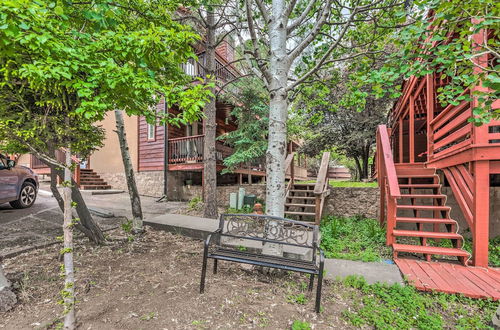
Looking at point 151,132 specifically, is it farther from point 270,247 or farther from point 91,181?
point 270,247

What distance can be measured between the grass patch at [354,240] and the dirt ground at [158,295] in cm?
123

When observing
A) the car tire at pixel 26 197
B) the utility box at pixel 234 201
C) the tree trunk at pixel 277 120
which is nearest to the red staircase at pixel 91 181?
the car tire at pixel 26 197

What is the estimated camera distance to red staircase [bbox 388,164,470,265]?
3494 mm

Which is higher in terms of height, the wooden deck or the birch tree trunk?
the birch tree trunk

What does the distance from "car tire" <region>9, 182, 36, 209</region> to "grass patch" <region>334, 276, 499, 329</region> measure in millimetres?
7395

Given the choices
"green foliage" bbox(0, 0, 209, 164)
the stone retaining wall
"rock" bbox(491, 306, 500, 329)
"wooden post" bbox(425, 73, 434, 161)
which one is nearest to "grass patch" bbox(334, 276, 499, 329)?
"rock" bbox(491, 306, 500, 329)

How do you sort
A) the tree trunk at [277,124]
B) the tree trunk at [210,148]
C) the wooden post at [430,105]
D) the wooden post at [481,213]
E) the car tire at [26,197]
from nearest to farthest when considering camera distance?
the tree trunk at [277,124], the wooden post at [481,213], the wooden post at [430,105], the car tire at [26,197], the tree trunk at [210,148]

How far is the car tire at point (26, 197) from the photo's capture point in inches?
225

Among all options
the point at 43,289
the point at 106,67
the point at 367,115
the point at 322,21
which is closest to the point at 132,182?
the point at 43,289

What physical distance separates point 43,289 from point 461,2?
5.41m

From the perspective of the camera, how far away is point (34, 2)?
157 centimetres

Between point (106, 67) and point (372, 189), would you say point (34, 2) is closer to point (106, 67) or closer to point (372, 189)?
point (106, 67)

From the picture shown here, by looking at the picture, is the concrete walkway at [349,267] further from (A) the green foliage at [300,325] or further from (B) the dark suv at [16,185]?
(B) the dark suv at [16,185]

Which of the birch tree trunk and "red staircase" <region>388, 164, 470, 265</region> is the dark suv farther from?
"red staircase" <region>388, 164, 470, 265</region>
